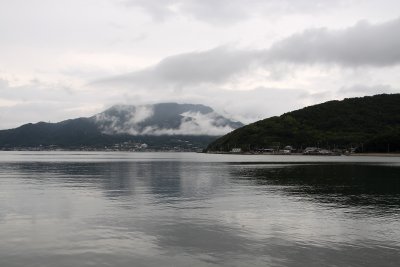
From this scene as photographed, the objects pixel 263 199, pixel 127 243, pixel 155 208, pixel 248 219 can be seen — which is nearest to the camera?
Result: pixel 127 243

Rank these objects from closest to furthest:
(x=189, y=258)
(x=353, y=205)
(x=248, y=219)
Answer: (x=189, y=258)
(x=248, y=219)
(x=353, y=205)

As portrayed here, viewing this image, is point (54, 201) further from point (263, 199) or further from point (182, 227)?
point (263, 199)

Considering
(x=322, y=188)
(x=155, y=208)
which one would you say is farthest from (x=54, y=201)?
(x=322, y=188)

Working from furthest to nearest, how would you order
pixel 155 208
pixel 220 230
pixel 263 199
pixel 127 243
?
1. pixel 263 199
2. pixel 155 208
3. pixel 220 230
4. pixel 127 243

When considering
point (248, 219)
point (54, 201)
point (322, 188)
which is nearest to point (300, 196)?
point (322, 188)

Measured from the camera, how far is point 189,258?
29469 mm

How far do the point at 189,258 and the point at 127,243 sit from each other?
6.54 metres

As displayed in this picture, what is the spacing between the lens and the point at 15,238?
116 feet

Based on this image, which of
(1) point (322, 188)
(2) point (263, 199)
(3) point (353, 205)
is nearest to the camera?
(3) point (353, 205)

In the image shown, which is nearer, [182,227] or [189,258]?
[189,258]

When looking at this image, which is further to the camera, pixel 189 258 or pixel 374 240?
pixel 374 240

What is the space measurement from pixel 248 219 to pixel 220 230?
665 centimetres

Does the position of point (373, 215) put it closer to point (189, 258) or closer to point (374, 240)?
point (374, 240)

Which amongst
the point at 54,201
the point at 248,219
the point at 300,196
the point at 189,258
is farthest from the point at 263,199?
the point at 189,258
